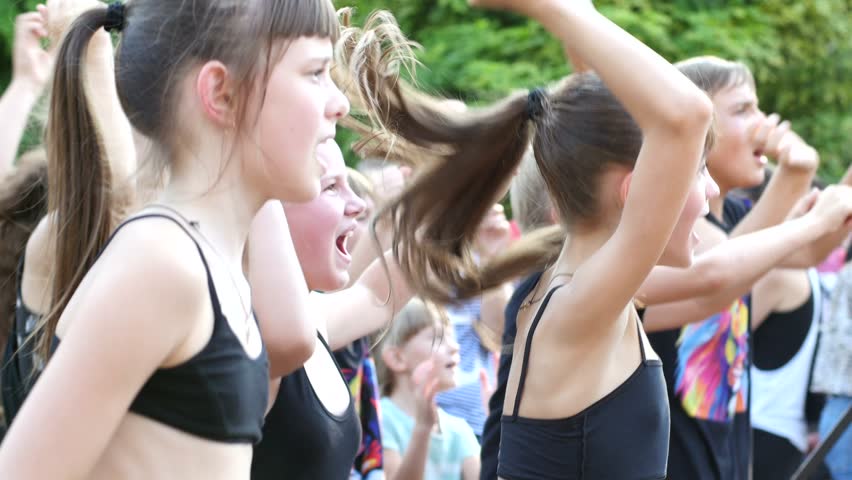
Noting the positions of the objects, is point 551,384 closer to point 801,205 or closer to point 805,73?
point 801,205

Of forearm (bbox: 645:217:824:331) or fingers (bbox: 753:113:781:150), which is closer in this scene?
forearm (bbox: 645:217:824:331)

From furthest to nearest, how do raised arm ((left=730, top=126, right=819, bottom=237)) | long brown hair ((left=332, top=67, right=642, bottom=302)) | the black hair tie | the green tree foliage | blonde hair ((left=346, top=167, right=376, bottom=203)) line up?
the green tree foliage
raised arm ((left=730, top=126, right=819, bottom=237))
blonde hair ((left=346, top=167, right=376, bottom=203))
long brown hair ((left=332, top=67, right=642, bottom=302))
the black hair tie

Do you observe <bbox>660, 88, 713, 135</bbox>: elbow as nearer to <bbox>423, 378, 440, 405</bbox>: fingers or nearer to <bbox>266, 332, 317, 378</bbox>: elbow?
<bbox>266, 332, 317, 378</bbox>: elbow

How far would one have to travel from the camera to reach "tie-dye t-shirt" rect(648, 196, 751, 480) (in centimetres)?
322

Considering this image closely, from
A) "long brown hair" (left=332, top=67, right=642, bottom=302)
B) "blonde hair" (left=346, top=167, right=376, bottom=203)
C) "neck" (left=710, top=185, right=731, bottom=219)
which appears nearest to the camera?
"long brown hair" (left=332, top=67, right=642, bottom=302)

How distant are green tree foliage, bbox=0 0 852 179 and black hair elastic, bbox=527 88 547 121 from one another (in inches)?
178

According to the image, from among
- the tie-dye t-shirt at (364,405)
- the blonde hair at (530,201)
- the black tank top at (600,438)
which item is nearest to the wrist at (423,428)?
the tie-dye t-shirt at (364,405)

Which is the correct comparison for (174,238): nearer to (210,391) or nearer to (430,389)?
(210,391)

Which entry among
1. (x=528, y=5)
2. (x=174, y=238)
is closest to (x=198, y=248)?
(x=174, y=238)

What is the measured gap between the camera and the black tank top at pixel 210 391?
5.02 feet

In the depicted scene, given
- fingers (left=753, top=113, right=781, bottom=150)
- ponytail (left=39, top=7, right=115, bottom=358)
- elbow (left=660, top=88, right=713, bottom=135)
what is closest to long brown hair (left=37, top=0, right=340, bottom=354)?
ponytail (left=39, top=7, right=115, bottom=358)

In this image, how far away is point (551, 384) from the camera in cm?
226

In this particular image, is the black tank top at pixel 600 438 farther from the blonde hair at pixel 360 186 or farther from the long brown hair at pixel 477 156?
the blonde hair at pixel 360 186

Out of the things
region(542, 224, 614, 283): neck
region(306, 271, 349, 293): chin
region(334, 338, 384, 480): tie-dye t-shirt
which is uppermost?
region(542, 224, 614, 283): neck
